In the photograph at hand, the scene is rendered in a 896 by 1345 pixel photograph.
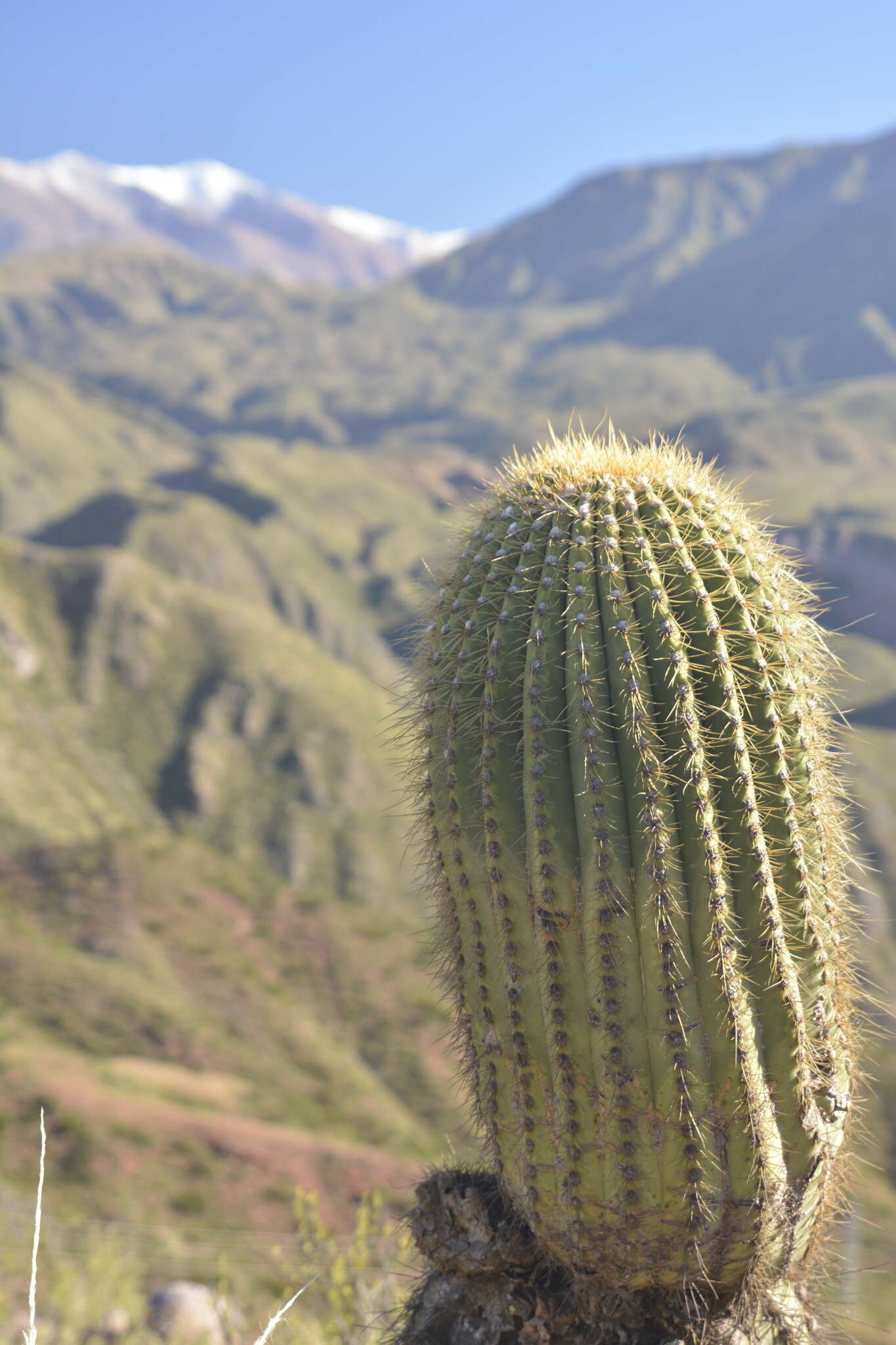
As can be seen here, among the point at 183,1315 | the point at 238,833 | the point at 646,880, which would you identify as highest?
the point at 238,833

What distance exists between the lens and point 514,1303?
488cm

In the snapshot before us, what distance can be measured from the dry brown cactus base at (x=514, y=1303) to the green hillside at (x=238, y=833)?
509 mm

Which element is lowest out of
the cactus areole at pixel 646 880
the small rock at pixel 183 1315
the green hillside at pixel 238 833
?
the small rock at pixel 183 1315

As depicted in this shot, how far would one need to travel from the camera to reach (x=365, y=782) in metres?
80.5

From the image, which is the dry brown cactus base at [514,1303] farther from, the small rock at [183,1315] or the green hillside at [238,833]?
the small rock at [183,1315]

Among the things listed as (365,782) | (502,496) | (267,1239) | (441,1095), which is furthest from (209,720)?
(502,496)

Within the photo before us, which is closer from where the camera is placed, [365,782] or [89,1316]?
[89,1316]

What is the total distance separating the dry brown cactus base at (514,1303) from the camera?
4660 mm

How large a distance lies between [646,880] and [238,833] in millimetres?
75866

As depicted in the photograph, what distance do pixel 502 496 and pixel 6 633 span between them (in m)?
82.0

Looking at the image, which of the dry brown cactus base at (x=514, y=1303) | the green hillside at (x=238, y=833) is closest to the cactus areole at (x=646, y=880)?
the dry brown cactus base at (x=514, y=1303)

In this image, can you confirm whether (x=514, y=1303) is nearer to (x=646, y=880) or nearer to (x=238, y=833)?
(x=646, y=880)

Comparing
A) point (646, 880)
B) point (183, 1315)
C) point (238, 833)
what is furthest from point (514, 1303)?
point (238, 833)

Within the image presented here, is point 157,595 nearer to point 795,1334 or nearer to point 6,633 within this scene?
point 6,633
